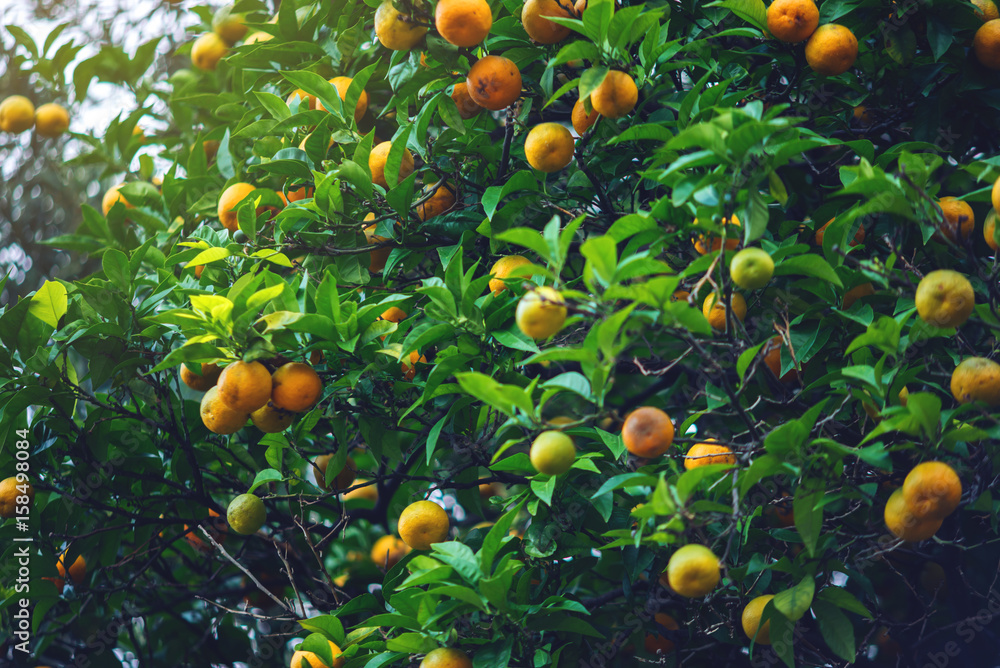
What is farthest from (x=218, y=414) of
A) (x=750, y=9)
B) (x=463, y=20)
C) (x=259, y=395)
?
(x=750, y=9)

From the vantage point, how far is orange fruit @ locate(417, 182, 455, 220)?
2451 mm

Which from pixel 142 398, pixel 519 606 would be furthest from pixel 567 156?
pixel 142 398

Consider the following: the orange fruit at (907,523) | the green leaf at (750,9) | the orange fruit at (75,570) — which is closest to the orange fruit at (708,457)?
the orange fruit at (907,523)

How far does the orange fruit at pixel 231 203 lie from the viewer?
2562 millimetres

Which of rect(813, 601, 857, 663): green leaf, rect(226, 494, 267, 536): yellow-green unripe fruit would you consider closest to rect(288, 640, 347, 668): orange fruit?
rect(226, 494, 267, 536): yellow-green unripe fruit

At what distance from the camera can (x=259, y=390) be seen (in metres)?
1.94

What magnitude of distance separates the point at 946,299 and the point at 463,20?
1.37 meters

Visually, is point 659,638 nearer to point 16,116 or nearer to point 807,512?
point 807,512

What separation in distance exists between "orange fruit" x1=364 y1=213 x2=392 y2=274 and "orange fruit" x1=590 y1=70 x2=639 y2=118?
87 cm

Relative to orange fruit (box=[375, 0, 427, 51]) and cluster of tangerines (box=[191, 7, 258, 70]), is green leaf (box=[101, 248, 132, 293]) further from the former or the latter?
cluster of tangerines (box=[191, 7, 258, 70])

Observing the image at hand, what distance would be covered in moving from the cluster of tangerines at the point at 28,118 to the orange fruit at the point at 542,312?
129 inches

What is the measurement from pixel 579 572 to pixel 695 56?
5.43 feet

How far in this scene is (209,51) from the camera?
3.33m

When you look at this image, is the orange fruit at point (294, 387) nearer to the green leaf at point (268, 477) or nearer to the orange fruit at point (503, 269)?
the green leaf at point (268, 477)
